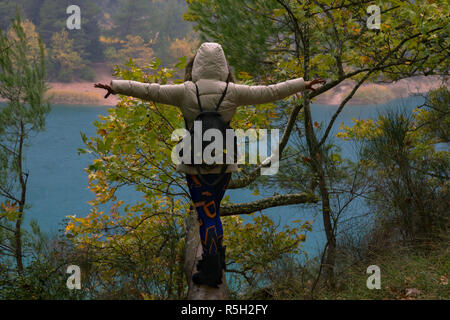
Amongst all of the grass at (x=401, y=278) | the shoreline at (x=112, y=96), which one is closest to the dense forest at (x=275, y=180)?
the grass at (x=401, y=278)

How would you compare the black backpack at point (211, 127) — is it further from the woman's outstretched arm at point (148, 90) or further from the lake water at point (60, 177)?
the lake water at point (60, 177)

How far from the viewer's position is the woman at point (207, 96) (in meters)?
2.46

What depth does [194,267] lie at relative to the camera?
2680 mm

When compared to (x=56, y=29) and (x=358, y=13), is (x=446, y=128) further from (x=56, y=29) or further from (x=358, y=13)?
(x=56, y=29)

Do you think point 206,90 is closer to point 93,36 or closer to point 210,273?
point 210,273

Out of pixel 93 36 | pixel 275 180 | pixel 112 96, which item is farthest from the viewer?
pixel 93 36

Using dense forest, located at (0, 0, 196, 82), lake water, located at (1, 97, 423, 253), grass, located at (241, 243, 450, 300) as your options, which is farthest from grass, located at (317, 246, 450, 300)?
dense forest, located at (0, 0, 196, 82)

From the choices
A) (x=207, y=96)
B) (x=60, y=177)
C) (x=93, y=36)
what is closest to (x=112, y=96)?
(x=93, y=36)

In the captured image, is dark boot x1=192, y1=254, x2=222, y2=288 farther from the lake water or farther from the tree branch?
the lake water

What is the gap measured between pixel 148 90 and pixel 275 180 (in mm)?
2938

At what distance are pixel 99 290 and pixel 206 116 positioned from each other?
1.65 meters

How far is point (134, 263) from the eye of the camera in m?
3.03

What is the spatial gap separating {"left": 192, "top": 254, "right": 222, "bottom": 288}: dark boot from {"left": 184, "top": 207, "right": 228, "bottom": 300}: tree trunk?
0.12ft
